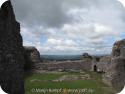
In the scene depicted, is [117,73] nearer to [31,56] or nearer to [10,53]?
[10,53]

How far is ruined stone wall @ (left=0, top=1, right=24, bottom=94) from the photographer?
7578 millimetres

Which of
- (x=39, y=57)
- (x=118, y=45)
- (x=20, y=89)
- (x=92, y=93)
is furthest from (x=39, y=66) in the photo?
(x=20, y=89)

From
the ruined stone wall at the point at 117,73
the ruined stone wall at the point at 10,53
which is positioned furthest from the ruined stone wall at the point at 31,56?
the ruined stone wall at the point at 10,53

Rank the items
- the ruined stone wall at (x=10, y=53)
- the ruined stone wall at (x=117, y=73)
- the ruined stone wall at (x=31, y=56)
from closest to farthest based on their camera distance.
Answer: the ruined stone wall at (x=10, y=53), the ruined stone wall at (x=117, y=73), the ruined stone wall at (x=31, y=56)

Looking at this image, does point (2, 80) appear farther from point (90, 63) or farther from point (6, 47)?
point (90, 63)

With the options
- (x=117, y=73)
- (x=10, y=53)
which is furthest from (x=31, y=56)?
(x=10, y=53)

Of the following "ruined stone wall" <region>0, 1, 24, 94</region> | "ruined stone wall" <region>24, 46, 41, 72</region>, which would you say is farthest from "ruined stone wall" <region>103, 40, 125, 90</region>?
"ruined stone wall" <region>24, 46, 41, 72</region>

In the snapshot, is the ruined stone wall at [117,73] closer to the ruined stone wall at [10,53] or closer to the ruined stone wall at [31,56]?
the ruined stone wall at [10,53]

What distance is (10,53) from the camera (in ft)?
25.8

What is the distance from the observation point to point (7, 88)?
7.66m

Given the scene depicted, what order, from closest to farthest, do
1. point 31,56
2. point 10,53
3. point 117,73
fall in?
point 10,53 → point 117,73 → point 31,56

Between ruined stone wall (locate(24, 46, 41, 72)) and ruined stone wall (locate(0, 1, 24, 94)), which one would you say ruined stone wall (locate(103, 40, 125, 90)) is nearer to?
ruined stone wall (locate(0, 1, 24, 94))

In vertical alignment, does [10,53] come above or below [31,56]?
below

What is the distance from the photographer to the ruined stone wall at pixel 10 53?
298 inches
